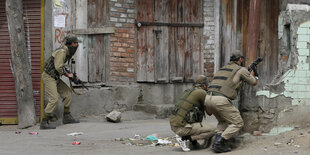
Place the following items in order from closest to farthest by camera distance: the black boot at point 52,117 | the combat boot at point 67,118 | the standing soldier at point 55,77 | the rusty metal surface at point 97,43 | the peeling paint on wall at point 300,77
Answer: the peeling paint on wall at point 300,77, the standing soldier at point 55,77, the black boot at point 52,117, the combat boot at point 67,118, the rusty metal surface at point 97,43

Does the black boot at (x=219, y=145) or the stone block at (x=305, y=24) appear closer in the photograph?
the black boot at (x=219, y=145)

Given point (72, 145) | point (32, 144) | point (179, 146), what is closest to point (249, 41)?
point (179, 146)

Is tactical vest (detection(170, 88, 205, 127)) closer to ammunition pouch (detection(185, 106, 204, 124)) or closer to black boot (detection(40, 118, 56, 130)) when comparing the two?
ammunition pouch (detection(185, 106, 204, 124))

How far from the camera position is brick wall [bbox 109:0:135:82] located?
1081cm

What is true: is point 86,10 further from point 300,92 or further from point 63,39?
point 300,92

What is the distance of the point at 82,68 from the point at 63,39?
878 mm

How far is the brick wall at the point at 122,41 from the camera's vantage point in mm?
10812

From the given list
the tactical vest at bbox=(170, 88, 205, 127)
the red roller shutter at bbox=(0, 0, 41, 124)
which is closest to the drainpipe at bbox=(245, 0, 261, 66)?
the tactical vest at bbox=(170, 88, 205, 127)

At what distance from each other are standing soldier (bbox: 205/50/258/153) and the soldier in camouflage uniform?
16 centimetres

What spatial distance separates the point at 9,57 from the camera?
10.1 m

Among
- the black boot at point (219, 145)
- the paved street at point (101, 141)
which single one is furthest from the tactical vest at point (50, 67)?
the black boot at point (219, 145)

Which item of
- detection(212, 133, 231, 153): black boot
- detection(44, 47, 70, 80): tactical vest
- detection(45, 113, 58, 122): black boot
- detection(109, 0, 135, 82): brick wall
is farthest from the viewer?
detection(109, 0, 135, 82): brick wall

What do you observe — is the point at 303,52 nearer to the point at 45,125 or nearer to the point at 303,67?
the point at 303,67

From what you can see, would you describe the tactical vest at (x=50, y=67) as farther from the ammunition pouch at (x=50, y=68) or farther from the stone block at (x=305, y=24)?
the stone block at (x=305, y=24)
